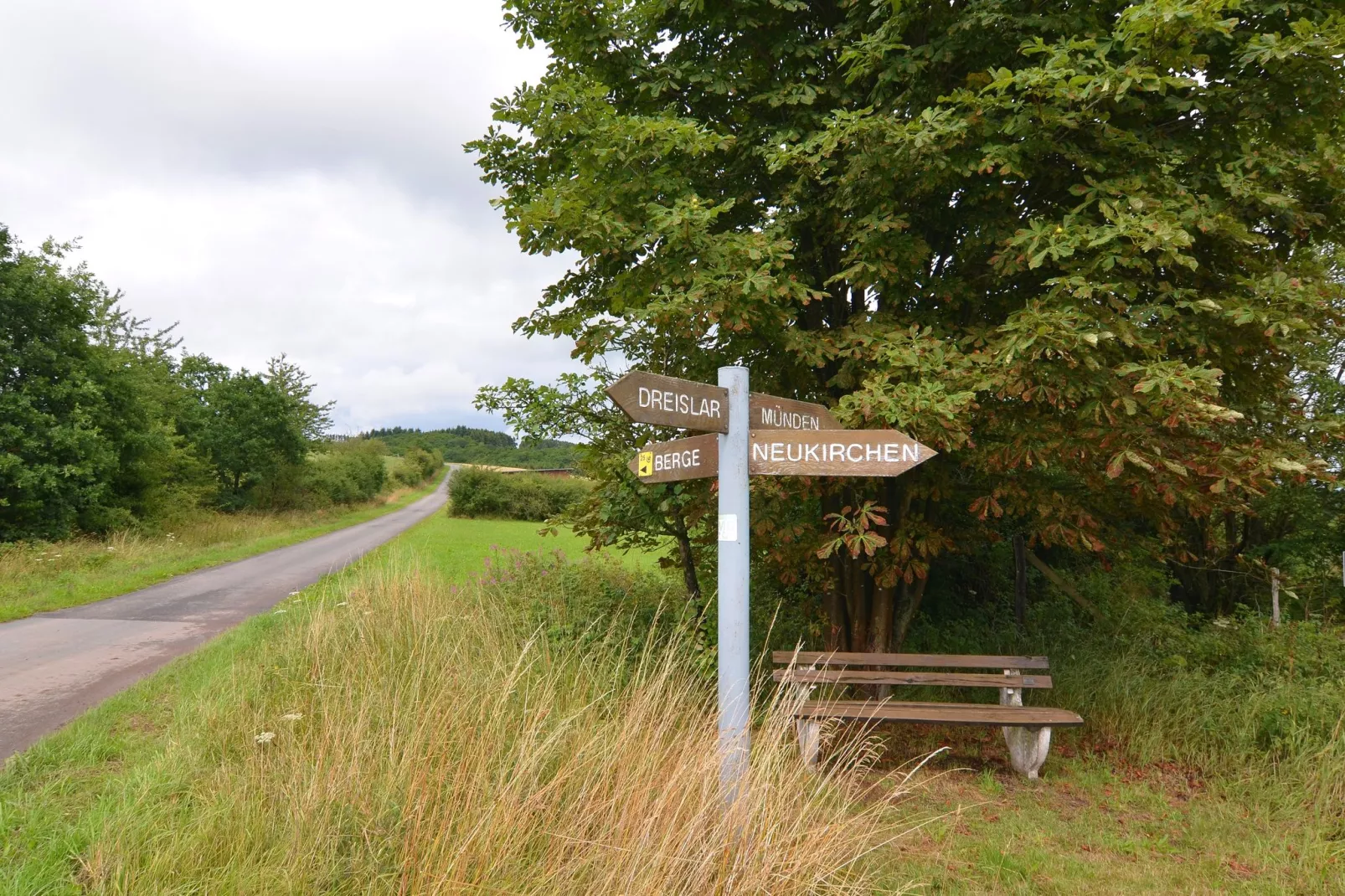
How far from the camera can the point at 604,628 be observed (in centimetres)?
635

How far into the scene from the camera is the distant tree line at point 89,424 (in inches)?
571

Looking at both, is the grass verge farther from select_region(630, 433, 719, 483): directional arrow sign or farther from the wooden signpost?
select_region(630, 433, 719, 483): directional arrow sign

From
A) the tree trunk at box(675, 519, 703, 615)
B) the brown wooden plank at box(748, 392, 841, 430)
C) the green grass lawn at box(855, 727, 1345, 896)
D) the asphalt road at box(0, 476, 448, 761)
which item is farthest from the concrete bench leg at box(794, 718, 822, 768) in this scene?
the asphalt road at box(0, 476, 448, 761)

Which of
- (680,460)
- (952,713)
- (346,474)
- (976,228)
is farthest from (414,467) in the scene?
(680,460)

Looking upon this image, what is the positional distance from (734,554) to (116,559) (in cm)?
1495

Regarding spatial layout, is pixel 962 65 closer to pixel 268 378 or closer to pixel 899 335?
pixel 899 335

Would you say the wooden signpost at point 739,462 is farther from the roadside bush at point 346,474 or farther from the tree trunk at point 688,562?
the roadside bush at point 346,474

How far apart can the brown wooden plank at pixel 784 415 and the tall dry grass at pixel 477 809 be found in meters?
1.19

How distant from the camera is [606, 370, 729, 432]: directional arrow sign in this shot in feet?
8.98

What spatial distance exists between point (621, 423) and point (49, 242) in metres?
16.7

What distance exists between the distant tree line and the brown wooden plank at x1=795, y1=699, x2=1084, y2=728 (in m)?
15.9

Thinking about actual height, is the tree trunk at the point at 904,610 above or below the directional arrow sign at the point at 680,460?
below

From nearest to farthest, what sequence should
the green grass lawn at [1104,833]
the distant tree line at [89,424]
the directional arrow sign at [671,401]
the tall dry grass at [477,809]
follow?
the tall dry grass at [477,809] → the directional arrow sign at [671,401] → the green grass lawn at [1104,833] → the distant tree line at [89,424]

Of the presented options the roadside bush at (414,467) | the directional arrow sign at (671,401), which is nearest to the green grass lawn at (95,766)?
the directional arrow sign at (671,401)
